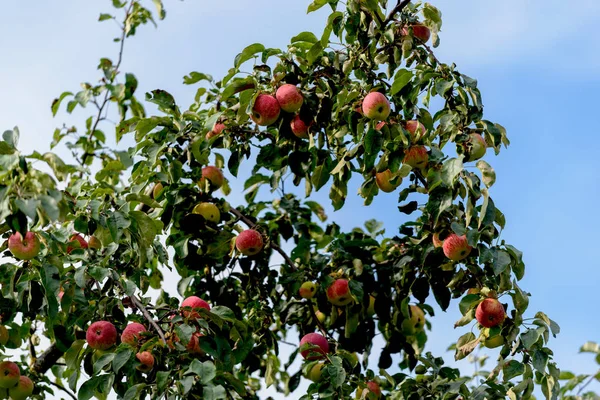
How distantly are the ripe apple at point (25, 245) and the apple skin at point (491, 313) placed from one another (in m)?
1.62

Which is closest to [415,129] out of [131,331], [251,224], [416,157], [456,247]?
[416,157]

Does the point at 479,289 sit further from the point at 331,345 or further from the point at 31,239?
the point at 31,239

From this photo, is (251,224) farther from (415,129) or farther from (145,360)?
(145,360)

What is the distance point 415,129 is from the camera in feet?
10.8

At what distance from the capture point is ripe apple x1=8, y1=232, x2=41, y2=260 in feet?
8.66

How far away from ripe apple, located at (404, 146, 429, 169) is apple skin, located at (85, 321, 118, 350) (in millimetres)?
1361

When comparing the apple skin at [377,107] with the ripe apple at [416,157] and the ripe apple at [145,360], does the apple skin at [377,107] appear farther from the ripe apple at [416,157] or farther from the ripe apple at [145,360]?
the ripe apple at [145,360]

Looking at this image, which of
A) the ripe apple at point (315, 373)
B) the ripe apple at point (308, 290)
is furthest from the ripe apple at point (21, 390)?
the ripe apple at point (308, 290)

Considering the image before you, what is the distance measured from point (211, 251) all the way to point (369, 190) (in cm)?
87

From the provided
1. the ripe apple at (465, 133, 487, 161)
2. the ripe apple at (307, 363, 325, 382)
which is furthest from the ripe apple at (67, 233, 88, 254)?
the ripe apple at (465, 133, 487, 161)

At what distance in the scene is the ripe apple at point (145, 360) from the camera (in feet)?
8.91

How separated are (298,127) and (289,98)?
0.21m

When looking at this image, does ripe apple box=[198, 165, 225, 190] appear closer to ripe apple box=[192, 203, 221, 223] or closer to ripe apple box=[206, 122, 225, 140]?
ripe apple box=[192, 203, 221, 223]

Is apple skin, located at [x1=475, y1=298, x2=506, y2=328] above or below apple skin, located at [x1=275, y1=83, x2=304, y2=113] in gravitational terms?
below
